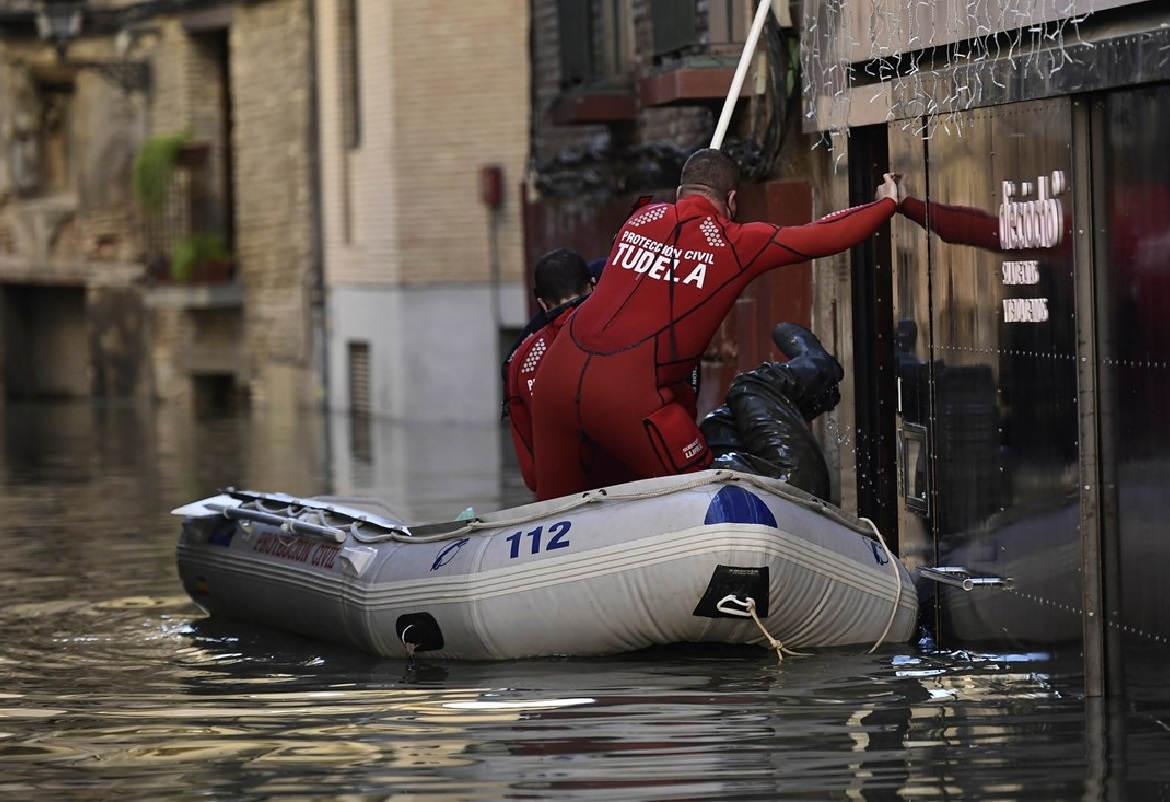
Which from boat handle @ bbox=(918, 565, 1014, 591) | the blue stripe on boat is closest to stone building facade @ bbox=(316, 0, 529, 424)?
boat handle @ bbox=(918, 565, 1014, 591)

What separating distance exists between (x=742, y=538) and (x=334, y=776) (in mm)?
2236

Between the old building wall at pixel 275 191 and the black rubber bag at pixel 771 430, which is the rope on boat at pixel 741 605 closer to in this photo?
the black rubber bag at pixel 771 430

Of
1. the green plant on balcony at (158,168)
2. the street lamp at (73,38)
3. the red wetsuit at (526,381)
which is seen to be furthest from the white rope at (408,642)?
the street lamp at (73,38)

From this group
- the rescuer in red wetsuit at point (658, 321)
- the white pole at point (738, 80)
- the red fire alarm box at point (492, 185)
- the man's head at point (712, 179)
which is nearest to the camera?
the rescuer in red wetsuit at point (658, 321)

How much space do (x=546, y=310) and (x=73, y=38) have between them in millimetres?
26138

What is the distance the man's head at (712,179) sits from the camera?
377 inches

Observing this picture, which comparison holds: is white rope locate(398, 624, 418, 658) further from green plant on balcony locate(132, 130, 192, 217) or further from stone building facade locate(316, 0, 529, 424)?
green plant on balcony locate(132, 130, 192, 217)

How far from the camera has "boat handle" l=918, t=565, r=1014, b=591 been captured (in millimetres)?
8703

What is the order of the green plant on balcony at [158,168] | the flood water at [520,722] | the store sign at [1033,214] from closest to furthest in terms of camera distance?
the flood water at [520,722] < the store sign at [1033,214] < the green plant on balcony at [158,168]

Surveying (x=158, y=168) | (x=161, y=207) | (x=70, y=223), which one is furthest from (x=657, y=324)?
(x=70, y=223)

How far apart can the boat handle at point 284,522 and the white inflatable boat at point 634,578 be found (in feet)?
0.98

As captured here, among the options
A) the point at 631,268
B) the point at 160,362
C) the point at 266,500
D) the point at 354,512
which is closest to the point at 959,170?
Result: the point at 631,268

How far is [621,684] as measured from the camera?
848 cm

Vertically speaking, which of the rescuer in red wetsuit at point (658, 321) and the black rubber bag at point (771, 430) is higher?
the rescuer in red wetsuit at point (658, 321)
